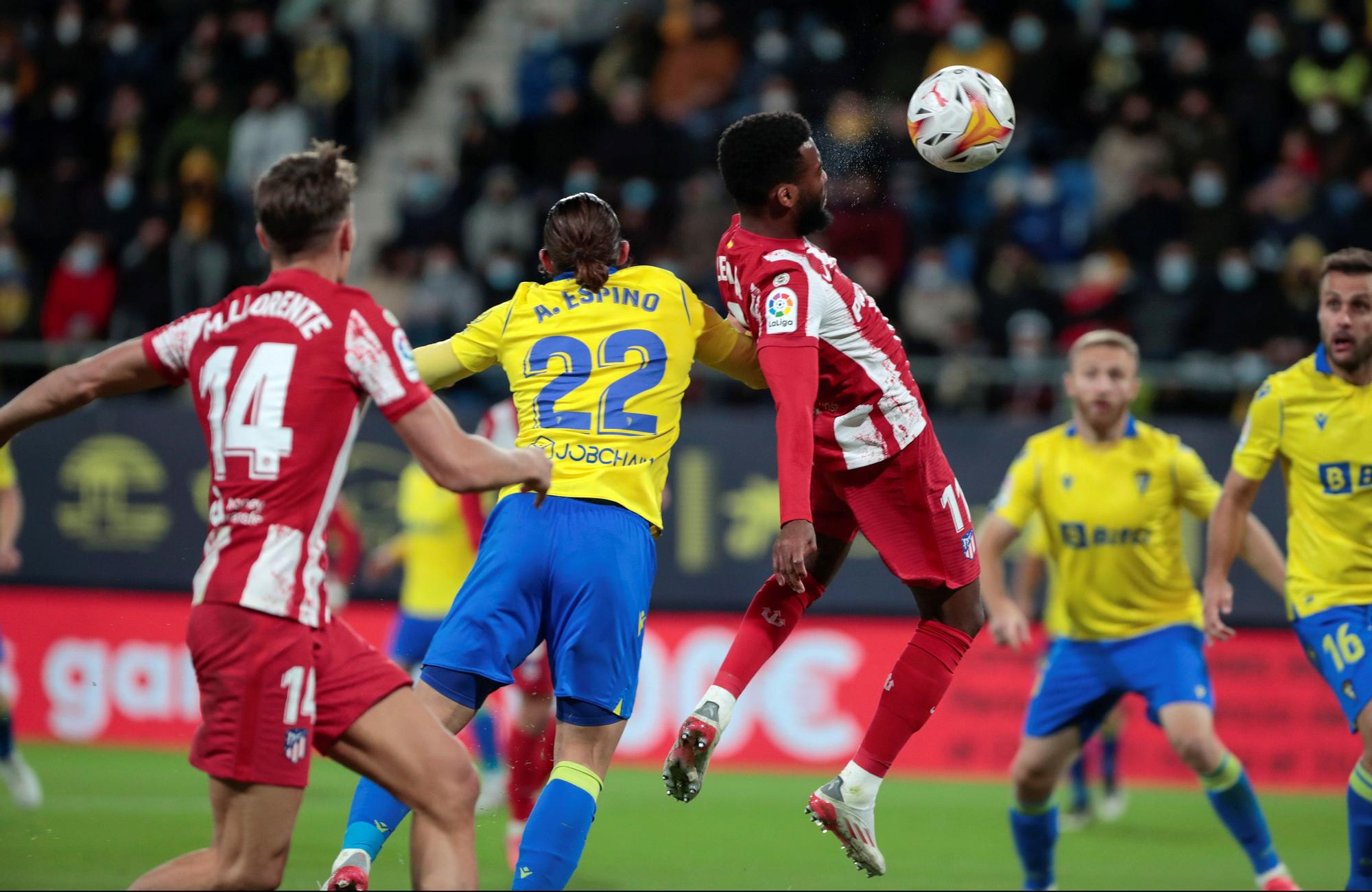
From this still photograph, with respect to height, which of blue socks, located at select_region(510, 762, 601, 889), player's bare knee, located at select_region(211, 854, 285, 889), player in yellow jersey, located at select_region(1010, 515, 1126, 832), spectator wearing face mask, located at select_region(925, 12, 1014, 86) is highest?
spectator wearing face mask, located at select_region(925, 12, 1014, 86)

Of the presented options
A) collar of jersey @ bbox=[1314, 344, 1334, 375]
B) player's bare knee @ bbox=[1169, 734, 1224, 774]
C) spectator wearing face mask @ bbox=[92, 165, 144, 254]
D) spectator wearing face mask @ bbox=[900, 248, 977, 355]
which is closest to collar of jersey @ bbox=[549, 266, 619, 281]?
collar of jersey @ bbox=[1314, 344, 1334, 375]

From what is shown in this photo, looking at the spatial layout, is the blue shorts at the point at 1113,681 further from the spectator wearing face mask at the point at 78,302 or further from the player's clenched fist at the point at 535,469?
the spectator wearing face mask at the point at 78,302

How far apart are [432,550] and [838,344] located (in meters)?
5.17

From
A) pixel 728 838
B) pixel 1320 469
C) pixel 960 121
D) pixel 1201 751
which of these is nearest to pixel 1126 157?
pixel 728 838

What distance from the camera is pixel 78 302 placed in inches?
604

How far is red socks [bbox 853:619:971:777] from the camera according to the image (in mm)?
6078

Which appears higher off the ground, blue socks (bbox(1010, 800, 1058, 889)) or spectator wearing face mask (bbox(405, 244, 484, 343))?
spectator wearing face mask (bbox(405, 244, 484, 343))

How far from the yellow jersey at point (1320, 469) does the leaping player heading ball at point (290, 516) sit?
3748 mm

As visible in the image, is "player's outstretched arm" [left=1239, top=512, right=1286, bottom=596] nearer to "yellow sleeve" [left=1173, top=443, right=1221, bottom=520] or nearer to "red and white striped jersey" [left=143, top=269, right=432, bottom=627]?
"yellow sleeve" [left=1173, top=443, right=1221, bottom=520]

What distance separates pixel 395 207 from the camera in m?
17.0

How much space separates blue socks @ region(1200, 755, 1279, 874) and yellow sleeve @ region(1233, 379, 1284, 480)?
164 cm

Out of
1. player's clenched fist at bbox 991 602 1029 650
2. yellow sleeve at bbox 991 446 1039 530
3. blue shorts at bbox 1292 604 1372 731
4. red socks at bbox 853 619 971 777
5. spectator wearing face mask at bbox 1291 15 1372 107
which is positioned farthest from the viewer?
spectator wearing face mask at bbox 1291 15 1372 107

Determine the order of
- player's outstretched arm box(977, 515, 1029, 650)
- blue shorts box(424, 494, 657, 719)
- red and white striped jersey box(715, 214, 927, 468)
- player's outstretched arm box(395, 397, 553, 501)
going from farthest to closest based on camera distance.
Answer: player's outstretched arm box(977, 515, 1029, 650) → red and white striped jersey box(715, 214, 927, 468) → blue shorts box(424, 494, 657, 719) → player's outstretched arm box(395, 397, 553, 501)

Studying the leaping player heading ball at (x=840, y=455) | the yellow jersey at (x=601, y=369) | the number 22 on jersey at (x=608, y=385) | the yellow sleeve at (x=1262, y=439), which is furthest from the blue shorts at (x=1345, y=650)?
the number 22 on jersey at (x=608, y=385)
